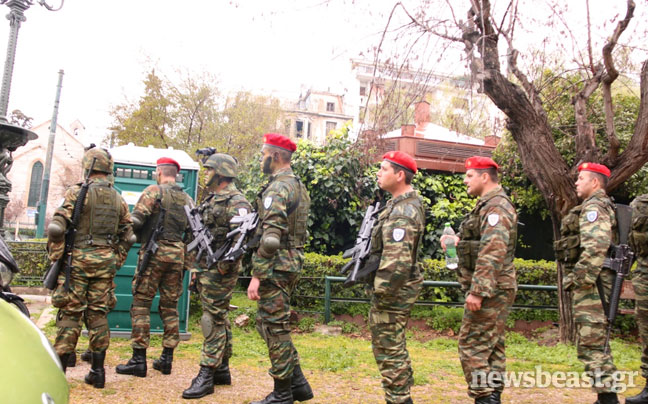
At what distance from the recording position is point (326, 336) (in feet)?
25.5

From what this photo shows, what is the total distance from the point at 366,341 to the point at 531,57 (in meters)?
4.85

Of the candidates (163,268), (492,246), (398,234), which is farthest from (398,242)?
(163,268)

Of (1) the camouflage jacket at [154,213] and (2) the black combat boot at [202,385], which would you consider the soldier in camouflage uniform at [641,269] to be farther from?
(1) the camouflage jacket at [154,213]

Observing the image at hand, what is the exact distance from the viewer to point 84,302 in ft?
15.8

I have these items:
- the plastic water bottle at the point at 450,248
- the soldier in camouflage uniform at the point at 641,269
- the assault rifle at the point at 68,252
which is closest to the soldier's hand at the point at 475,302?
the plastic water bottle at the point at 450,248

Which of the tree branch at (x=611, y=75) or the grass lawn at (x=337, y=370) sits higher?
the tree branch at (x=611, y=75)

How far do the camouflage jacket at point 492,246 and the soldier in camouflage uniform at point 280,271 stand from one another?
149cm

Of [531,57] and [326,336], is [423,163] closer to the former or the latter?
[531,57]

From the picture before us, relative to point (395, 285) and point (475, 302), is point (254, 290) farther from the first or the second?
point (475, 302)

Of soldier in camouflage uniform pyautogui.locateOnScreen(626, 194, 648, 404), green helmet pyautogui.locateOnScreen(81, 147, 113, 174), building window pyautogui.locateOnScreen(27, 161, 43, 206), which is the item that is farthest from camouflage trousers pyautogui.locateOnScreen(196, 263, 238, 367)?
building window pyautogui.locateOnScreen(27, 161, 43, 206)

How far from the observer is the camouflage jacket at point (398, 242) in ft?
12.3

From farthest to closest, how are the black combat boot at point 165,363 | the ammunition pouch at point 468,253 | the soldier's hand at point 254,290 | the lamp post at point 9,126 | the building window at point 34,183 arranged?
1. the building window at point 34,183
2. the lamp post at point 9,126
3. the black combat boot at point 165,363
4. the ammunition pouch at point 468,253
5. the soldier's hand at point 254,290

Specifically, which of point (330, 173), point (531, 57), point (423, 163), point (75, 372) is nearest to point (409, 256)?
point (75, 372)

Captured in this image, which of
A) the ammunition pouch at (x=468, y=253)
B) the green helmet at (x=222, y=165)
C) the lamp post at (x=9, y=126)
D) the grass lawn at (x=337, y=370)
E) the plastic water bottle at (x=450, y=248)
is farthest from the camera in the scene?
the lamp post at (x=9, y=126)
